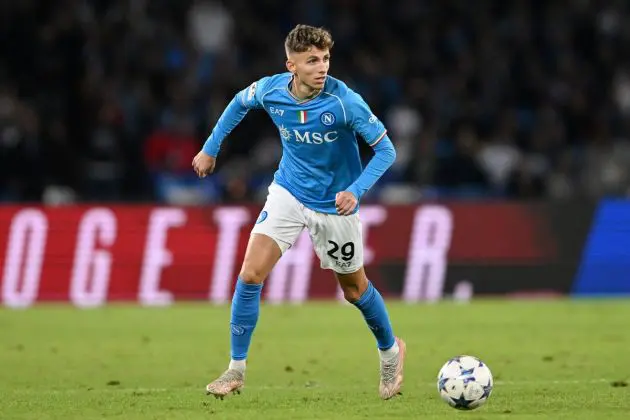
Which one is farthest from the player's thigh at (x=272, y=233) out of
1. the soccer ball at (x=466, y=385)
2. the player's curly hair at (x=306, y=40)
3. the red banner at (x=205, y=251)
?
the red banner at (x=205, y=251)

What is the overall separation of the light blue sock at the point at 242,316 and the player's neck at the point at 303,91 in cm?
120

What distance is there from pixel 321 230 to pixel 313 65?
1055 millimetres

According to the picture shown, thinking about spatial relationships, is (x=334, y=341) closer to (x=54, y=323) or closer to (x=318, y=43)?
(x=54, y=323)

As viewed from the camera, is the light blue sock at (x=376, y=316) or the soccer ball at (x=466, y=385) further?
the light blue sock at (x=376, y=316)

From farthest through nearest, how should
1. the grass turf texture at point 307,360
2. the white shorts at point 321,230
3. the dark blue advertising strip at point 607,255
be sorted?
the dark blue advertising strip at point 607,255 → the white shorts at point 321,230 → the grass turf texture at point 307,360

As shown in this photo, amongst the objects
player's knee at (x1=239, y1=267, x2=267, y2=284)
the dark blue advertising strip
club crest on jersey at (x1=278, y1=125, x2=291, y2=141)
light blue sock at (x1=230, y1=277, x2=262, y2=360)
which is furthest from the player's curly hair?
the dark blue advertising strip

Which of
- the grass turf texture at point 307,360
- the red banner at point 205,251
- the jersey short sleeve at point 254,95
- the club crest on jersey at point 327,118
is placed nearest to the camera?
the grass turf texture at point 307,360

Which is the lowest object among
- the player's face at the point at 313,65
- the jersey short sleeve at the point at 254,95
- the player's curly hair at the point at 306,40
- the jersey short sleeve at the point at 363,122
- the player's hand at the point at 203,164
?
the player's hand at the point at 203,164

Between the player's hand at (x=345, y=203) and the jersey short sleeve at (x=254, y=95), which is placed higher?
the jersey short sleeve at (x=254, y=95)

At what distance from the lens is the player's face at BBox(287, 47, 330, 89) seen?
811cm

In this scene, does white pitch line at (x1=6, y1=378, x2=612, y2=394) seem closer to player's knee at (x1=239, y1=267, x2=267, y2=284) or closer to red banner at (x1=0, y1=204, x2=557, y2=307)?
player's knee at (x1=239, y1=267, x2=267, y2=284)

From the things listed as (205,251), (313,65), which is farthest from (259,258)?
(205,251)

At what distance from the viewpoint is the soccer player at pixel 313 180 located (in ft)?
26.8

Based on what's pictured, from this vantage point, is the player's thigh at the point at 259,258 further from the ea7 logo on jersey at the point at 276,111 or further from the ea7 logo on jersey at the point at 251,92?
the ea7 logo on jersey at the point at 251,92
